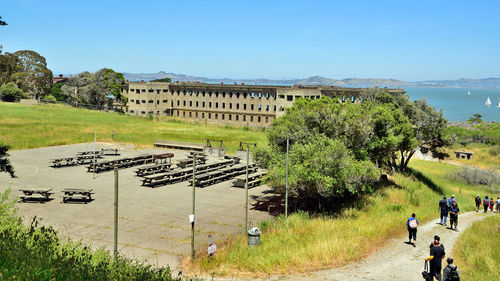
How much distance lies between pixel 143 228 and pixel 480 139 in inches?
3264

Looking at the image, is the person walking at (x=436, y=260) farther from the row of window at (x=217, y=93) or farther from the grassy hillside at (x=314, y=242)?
the row of window at (x=217, y=93)

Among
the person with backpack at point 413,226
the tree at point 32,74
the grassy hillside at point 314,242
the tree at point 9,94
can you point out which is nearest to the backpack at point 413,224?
the person with backpack at point 413,226

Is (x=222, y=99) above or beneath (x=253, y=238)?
above

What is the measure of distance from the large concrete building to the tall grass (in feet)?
190

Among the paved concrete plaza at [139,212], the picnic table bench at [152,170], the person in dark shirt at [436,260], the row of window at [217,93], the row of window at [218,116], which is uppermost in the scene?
the row of window at [217,93]

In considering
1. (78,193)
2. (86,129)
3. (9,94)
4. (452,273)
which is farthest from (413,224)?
(9,94)

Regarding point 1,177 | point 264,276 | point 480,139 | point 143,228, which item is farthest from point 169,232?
point 480,139

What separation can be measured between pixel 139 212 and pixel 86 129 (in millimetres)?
46225

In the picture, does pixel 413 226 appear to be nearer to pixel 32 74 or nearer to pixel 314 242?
pixel 314 242

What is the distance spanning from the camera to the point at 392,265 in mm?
15836

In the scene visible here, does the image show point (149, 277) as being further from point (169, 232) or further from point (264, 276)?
point (169, 232)

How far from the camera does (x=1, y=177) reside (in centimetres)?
3091

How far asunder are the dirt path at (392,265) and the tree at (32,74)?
111659 millimetres

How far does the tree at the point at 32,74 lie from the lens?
10869 cm
